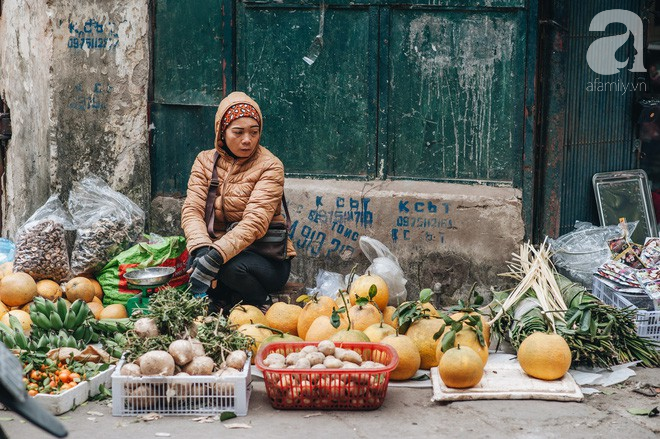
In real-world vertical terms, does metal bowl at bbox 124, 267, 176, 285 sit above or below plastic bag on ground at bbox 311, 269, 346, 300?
above

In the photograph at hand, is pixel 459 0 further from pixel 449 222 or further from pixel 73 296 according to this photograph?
pixel 73 296

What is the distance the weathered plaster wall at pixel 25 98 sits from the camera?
6910 mm

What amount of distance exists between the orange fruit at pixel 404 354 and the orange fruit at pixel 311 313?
24.0 inches

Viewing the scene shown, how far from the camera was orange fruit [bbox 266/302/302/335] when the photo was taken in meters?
5.64

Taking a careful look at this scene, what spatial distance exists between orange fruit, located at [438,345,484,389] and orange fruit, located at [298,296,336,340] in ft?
3.22

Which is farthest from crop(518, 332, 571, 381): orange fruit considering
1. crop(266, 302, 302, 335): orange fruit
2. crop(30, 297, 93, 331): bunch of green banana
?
crop(30, 297, 93, 331): bunch of green banana

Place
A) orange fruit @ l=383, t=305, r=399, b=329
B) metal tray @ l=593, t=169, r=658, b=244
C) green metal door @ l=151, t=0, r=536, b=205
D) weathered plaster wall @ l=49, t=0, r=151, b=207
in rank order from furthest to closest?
1. metal tray @ l=593, t=169, r=658, b=244
2. weathered plaster wall @ l=49, t=0, r=151, b=207
3. green metal door @ l=151, t=0, r=536, b=205
4. orange fruit @ l=383, t=305, r=399, b=329

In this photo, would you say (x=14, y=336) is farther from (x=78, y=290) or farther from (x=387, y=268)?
(x=387, y=268)

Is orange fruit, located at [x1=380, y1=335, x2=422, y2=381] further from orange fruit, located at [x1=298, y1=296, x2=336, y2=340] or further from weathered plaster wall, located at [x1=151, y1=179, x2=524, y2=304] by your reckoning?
weathered plaster wall, located at [x1=151, y1=179, x2=524, y2=304]

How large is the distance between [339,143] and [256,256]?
1202 mm

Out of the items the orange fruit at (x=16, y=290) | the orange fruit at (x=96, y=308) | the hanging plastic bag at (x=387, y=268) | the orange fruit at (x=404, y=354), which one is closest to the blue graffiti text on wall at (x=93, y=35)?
the orange fruit at (x=16, y=290)

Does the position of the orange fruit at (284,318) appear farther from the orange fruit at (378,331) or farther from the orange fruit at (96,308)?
the orange fruit at (96,308)

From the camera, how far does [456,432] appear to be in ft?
14.6

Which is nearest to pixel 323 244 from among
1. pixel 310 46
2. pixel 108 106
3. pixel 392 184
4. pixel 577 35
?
pixel 392 184
